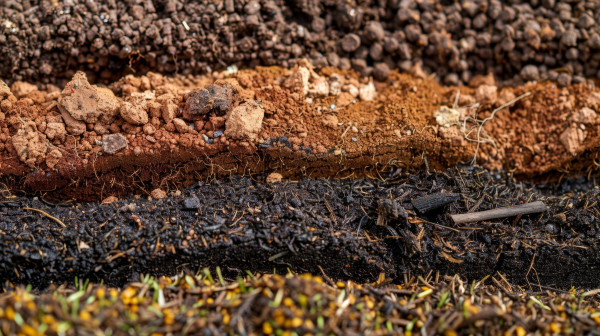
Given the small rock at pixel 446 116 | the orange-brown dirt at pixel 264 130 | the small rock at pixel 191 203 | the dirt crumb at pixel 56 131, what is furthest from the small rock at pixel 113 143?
the small rock at pixel 446 116

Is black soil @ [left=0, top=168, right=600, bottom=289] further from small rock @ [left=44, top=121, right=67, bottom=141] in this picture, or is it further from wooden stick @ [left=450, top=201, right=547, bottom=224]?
small rock @ [left=44, top=121, right=67, bottom=141]

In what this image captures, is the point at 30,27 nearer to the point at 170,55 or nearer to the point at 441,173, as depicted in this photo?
the point at 170,55

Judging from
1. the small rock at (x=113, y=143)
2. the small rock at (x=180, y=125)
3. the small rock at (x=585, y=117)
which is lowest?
the small rock at (x=585, y=117)

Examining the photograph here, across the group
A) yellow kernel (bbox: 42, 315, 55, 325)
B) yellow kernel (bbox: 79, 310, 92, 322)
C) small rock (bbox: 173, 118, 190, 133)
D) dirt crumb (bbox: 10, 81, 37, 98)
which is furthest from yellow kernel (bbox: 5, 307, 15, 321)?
dirt crumb (bbox: 10, 81, 37, 98)

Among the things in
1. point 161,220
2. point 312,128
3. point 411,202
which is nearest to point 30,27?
point 161,220

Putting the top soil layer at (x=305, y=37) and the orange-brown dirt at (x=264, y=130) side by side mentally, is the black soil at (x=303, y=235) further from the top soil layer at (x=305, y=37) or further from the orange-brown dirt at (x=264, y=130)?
the top soil layer at (x=305, y=37)

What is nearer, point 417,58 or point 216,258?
point 216,258

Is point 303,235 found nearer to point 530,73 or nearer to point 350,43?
point 350,43
